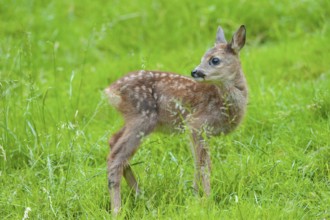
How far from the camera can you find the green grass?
20.1ft

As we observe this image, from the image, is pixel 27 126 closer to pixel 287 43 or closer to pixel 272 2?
pixel 287 43

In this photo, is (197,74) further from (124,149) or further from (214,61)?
(124,149)

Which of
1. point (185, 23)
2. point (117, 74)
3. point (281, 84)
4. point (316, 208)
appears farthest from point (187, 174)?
point (185, 23)

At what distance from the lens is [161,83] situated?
6730 millimetres

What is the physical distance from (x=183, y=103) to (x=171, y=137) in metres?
0.45

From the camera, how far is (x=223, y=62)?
6.77 meters

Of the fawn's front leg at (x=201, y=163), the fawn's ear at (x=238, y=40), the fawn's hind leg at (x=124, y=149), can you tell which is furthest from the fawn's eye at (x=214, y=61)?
the fawn's hind leg at (x=124, y=149)

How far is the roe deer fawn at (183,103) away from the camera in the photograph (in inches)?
251

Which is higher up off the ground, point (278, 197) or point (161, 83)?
point (161, 83)

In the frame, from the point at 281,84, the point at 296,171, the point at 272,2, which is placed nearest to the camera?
the point at 296,171

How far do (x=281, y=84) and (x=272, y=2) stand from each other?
2776mm

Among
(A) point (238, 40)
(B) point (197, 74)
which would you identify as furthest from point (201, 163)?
(A) point (238, 40)

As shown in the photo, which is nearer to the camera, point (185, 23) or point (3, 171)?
point (3, 171)

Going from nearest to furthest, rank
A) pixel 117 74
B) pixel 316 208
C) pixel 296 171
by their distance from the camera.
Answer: pixel 316 208
pixel 296 171
pixel 117 74
